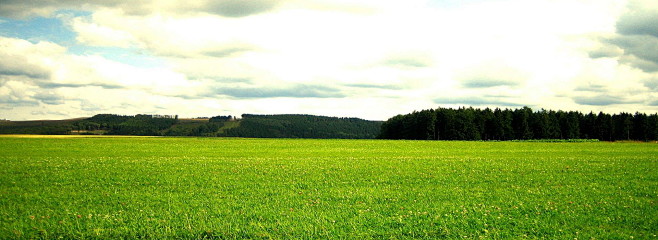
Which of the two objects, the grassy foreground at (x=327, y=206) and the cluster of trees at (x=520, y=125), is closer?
the grassy foreground at (x=327, y=206)

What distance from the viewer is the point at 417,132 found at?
16088 cm

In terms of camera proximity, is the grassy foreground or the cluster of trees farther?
the cluster of trees

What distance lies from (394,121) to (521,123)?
170 feet

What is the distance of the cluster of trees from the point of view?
→ 501 ft

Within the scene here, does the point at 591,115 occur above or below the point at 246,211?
above

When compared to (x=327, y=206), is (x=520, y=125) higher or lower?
higher

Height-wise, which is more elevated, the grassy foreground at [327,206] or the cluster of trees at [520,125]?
the cluster of trees at [520,125]

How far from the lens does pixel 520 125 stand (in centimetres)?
15762

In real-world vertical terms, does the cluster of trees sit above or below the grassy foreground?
above

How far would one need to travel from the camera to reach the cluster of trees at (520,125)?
15262 centimetres

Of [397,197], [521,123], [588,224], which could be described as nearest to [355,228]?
[397,197]

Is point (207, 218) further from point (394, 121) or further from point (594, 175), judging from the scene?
point (394, 121)

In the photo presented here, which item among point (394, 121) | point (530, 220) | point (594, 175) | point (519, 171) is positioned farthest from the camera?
point (394, 121)

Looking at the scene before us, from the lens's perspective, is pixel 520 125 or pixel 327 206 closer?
pixel 327 206
